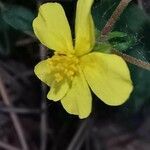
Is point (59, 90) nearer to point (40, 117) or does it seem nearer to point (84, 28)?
point (84, 28)

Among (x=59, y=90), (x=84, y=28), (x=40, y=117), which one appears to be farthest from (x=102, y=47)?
(x=40, y=117)

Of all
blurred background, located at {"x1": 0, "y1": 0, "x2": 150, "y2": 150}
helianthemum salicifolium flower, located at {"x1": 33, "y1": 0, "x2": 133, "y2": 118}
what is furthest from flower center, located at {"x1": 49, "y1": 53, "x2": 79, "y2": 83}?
blurred background, located at {"x1": 0, "y1": 0, "x2": 150, "y2": 150}

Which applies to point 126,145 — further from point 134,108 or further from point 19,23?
point 19,23

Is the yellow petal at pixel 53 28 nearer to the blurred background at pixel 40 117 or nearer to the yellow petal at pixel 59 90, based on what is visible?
the yellow petal at pixel 59 90

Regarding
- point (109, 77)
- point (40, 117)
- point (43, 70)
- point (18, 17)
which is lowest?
point (40, 117)

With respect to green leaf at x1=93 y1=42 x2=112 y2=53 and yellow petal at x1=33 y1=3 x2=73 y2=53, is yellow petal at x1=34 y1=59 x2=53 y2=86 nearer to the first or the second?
yellow petal at x1=33 y1=3 x2=73 y2=53

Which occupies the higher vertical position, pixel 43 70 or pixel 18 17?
pixel 43 70
